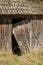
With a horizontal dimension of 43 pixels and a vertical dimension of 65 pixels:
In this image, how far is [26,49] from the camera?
47.3ft

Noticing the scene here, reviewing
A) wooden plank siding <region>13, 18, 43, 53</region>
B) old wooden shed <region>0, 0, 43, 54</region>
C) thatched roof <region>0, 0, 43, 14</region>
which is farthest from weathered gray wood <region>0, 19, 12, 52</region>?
thatched roof <region>0, 0, 43, 14</region>

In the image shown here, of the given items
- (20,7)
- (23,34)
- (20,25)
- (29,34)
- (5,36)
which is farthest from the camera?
(29,34)

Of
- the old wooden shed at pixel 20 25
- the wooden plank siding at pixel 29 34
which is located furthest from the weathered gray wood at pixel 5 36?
the wooden plank siding at pixel 29 34

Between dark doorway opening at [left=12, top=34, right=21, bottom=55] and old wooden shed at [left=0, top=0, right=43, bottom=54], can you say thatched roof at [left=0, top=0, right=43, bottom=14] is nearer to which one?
old wooden shed at [left=0, top=0, right=43, bottom=54]

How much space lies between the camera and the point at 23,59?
43.8 ft

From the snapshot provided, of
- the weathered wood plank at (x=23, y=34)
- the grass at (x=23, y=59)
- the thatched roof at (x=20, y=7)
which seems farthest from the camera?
the weathered wood plank at (x=23, y=34)

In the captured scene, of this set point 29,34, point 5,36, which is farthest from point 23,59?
point 29,34

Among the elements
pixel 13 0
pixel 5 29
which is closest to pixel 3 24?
pixel 5 29

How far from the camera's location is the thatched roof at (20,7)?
13.6 metres

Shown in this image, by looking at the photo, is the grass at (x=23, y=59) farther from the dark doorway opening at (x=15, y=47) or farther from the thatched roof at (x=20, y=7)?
the thatched roof at (x=20, y=7)

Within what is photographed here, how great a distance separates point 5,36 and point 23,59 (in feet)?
4.86

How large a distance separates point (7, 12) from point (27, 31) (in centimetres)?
173

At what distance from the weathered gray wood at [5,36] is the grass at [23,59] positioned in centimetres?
45

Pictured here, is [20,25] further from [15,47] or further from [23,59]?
[23,59]
